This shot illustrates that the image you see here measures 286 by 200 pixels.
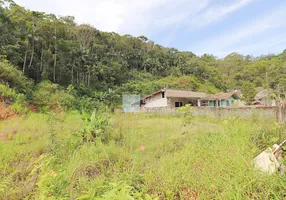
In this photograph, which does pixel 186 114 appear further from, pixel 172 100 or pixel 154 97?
pixel 154 97

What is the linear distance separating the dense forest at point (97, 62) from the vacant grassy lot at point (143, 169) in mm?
11587

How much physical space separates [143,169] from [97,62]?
92.3 ft

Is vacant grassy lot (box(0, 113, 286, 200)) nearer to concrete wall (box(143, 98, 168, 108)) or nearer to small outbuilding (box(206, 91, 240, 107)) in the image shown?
concrete wall (box(143, 98, 168, 108))

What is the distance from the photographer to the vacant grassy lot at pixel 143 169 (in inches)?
66.1

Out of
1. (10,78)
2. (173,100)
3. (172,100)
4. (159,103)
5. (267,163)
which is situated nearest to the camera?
(267,163)

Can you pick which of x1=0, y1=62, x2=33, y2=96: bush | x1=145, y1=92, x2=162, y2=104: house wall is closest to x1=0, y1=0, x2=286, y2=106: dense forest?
x1=0, y1=62, x2=33, y2=96: bush

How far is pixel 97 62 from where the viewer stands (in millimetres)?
28375

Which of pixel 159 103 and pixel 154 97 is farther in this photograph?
pixel 154 97

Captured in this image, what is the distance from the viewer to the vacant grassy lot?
1679 mm

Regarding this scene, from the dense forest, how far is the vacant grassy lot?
1159 centimetres

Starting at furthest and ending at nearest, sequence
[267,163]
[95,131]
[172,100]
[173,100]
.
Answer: [173,100], [172,100], [95,131], [267,163]

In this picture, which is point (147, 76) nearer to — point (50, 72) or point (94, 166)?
point (50, 72)

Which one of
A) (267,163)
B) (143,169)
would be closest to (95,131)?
(143,169)

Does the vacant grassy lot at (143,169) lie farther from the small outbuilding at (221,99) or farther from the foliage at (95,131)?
the small outbuilding at (221,99)
